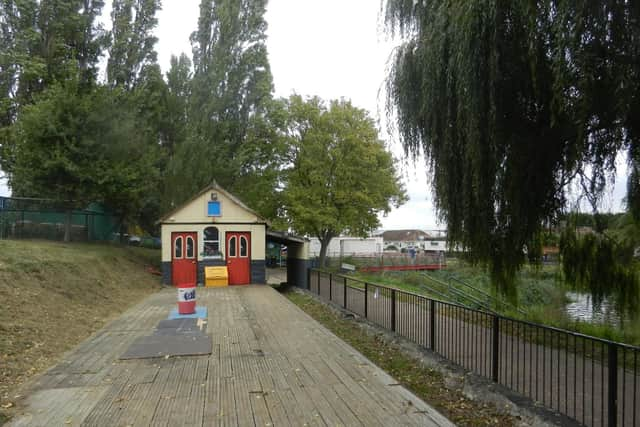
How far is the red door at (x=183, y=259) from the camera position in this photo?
1756cm

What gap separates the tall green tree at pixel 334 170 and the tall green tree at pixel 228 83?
278cm

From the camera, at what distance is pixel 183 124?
95.0 ft

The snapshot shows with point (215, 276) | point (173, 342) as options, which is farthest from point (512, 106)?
point (215, 276)

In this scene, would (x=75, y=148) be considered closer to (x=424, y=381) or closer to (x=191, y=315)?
(x=191, y=315)

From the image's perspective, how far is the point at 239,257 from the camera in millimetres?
18094

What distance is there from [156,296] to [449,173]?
1088 centimetres

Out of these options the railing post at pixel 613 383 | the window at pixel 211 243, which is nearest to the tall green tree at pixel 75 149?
the window at pixel 211 243

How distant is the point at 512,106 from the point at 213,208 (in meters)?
13.7

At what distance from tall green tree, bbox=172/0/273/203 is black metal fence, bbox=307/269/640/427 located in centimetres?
1656

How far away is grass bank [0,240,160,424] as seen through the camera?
6473 millimetres

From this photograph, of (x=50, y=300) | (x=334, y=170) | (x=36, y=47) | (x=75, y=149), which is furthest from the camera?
(x=334, y=170)

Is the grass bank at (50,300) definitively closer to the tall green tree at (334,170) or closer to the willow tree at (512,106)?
the willow tree at (512,106)

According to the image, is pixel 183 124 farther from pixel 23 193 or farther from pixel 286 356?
pixel 286 356

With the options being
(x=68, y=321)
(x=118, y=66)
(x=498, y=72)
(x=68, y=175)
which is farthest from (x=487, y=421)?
(x=118, y=66)
